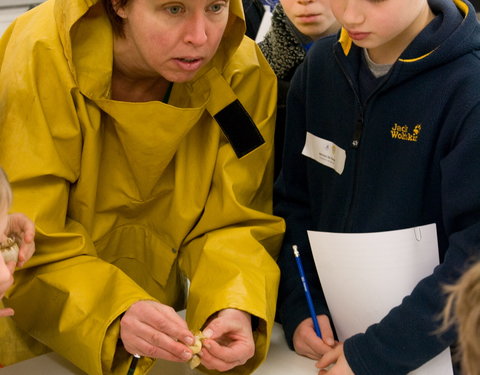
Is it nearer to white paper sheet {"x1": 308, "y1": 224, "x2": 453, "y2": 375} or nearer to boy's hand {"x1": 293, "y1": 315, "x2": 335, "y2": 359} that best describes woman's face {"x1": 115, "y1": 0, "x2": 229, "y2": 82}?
white paper sheet {"x1": 308, "y1": 224, "x2": 453, "y2": 375}

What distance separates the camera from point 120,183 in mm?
1432

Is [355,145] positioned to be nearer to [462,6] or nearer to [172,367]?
[462,6]

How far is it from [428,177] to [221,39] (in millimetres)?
467

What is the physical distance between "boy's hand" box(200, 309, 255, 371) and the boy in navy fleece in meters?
0.12

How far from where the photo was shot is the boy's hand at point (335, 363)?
1.19 m

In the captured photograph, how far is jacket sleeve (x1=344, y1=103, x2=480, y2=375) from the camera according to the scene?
1124 mm

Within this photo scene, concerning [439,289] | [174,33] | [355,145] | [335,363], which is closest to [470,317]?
[439,289]

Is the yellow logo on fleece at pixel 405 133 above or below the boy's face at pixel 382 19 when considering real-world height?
below

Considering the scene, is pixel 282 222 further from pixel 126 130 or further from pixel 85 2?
pixel 85 2

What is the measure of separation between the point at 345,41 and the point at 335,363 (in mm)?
558

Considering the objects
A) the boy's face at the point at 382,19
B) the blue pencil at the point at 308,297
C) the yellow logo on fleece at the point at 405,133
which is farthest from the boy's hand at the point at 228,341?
the boy's face at the point at 382,19

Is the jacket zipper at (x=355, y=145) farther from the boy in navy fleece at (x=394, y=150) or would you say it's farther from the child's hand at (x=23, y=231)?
the child's hand at (x=23, y=231)

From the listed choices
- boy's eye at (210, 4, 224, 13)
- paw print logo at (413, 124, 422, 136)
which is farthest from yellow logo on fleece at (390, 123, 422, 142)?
boy's eye at (210, 4, 224, 13)

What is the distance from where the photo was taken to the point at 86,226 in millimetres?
1407
